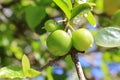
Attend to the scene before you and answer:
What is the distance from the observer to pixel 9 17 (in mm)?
2082

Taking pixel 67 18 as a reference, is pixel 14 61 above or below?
below

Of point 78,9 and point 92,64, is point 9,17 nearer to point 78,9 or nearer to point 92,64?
point 92,64

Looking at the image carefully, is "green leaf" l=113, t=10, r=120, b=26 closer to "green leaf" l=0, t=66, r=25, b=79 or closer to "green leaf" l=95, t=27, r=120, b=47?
"green leaf" l=95, t=27, r=120, b=47

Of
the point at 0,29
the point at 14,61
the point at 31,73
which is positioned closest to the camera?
the point at 31,73

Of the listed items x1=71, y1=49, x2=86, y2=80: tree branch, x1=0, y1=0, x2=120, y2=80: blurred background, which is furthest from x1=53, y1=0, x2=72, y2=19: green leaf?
x1=0, y1=0, x2=120, y2=80: blurred background

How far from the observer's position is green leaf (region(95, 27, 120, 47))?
3.59ft

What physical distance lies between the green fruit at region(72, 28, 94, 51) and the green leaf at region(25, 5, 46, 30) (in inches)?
20.2

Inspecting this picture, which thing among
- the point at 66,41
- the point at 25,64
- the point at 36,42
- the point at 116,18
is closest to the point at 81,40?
the point at 66,41

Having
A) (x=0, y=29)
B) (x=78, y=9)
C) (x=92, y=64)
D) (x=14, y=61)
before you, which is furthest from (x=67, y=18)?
Result: (x=92, y=64)

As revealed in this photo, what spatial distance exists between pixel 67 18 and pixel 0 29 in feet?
3.61

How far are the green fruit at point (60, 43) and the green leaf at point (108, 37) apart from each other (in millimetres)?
125

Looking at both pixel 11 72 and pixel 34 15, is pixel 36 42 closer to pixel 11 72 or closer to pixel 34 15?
pixel 34 15

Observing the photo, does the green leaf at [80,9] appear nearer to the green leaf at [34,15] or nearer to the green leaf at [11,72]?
the green leaf at [11,72]

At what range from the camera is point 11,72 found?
1061 millimetres
